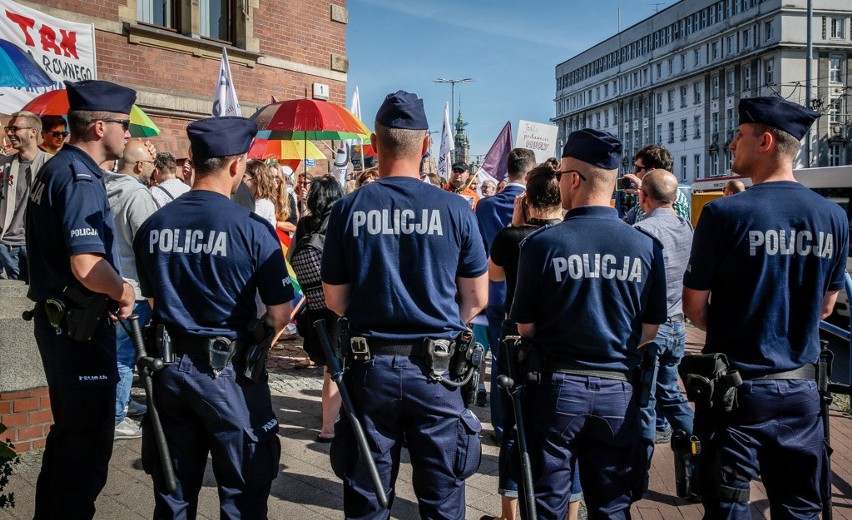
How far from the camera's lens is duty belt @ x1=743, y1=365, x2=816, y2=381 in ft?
10.3

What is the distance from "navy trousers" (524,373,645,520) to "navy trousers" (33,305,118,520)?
2.00 m

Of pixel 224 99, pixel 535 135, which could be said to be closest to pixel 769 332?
pixel 224 99

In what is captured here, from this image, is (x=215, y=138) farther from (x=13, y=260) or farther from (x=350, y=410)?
(x=13, y=260)

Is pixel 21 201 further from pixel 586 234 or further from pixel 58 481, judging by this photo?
pixel 586 234

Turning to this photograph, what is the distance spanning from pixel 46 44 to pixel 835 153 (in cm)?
6759

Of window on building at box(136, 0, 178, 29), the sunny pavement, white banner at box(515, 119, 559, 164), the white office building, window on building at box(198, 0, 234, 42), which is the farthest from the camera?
the white office building

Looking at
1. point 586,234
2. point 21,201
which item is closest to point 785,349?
point 586,234

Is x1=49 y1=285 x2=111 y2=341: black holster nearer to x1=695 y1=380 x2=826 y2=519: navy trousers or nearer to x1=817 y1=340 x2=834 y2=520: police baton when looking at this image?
x1=695 y1=380 x2=826 y2=519: navy trousers

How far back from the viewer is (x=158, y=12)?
13.5m

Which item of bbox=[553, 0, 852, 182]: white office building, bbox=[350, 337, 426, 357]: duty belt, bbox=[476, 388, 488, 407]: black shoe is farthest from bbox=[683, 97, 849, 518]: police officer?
bbox=[553, 0, 852, 182]: white office building

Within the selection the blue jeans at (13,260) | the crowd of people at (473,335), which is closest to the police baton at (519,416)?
the crowd of people at (473,335)

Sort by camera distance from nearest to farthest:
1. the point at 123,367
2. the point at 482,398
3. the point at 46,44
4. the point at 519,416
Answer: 1. the point at 519,416
2. the point at 123,367
3. the point at 482,398
4. the point at 46,44

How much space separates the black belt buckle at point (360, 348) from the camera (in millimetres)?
3100

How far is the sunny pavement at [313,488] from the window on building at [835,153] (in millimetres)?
66499
